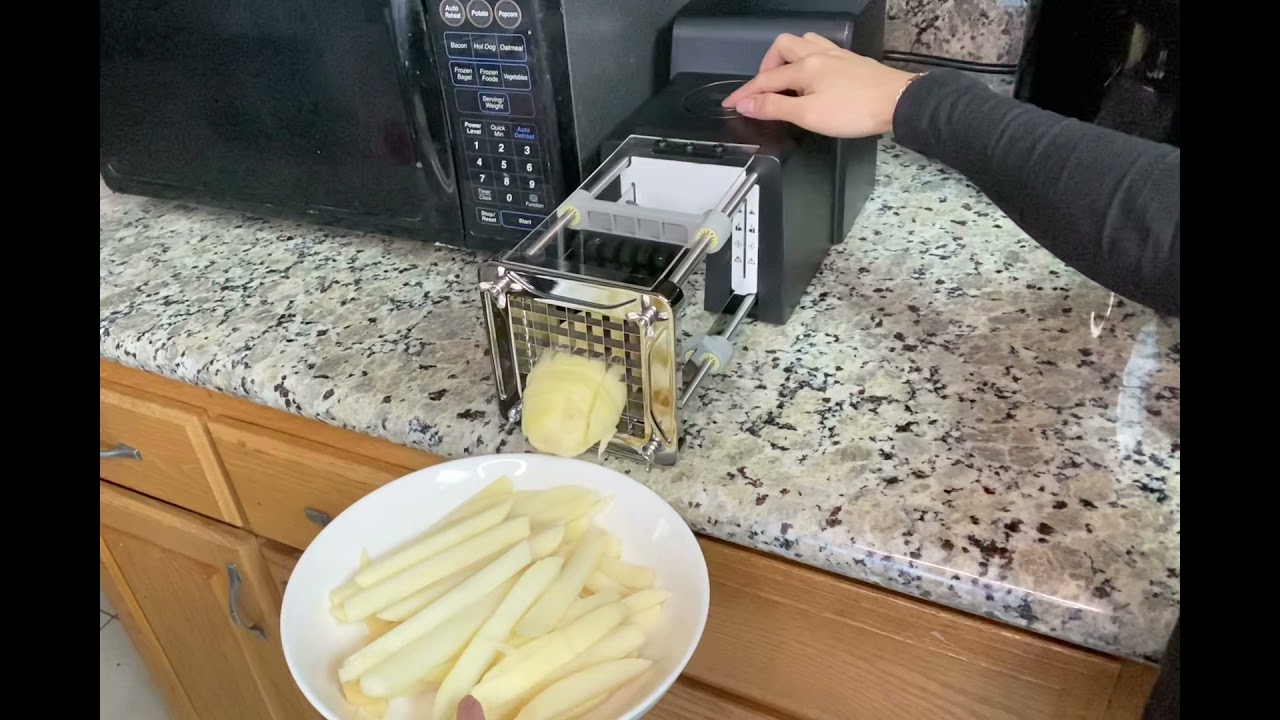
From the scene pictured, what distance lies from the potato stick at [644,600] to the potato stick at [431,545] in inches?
3.5

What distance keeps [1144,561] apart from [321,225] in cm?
72

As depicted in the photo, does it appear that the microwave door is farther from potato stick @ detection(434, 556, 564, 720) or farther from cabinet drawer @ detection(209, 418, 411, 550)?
potato stick @ detection(434, 556, 564, 720)

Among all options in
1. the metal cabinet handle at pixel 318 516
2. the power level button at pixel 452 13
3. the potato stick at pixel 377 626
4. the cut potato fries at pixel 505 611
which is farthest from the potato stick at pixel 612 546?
the power level button at pixel 452 13

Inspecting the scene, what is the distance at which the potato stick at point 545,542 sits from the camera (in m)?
0.49

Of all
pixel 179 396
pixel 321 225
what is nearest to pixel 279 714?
pixel 179 396

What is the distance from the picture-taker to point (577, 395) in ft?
1.69

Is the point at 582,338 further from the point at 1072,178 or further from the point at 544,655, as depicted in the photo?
the point at 1072,178

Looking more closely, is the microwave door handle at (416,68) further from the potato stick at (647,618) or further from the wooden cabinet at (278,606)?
the potato stick at (647,618)

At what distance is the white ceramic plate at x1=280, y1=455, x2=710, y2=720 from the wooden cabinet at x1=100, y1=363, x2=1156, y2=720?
0.19ft

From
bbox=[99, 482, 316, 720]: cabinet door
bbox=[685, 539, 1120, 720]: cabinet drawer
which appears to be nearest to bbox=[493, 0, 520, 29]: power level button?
bbox=[685, 539, 1120, 720]: cabinet drawer

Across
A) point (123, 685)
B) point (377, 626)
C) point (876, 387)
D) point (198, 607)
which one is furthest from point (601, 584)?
point (123, 685)

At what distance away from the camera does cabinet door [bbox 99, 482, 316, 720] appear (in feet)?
2.67

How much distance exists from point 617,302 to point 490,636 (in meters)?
0.19

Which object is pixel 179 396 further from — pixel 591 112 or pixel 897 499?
pixel 897 499
